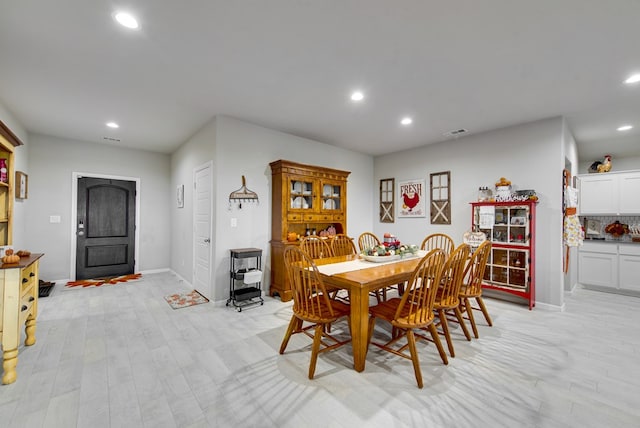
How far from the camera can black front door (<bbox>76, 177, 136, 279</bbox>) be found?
5199mm

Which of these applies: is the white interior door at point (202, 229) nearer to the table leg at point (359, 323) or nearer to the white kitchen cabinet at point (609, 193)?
the table leg at point (359, 323)

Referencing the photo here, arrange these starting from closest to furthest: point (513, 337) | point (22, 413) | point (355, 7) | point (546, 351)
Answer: point (22, 413) → point (355, 7) → point (546, 351) → point (513, 337)

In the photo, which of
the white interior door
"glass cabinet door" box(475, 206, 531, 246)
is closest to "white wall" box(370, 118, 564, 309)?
"glass cabinet door" box(475, 206, 531, 246)

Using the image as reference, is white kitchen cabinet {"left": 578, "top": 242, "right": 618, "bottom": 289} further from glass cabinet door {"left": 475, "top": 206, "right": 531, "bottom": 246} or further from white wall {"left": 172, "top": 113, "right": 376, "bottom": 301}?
white wall {"left": 172, "top": 113, "right": 376, "bottom": 301}

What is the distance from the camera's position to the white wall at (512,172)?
3760 mm

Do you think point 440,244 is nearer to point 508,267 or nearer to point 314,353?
point 508,267

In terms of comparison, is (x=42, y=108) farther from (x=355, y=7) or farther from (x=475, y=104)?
(x=475, y=104)

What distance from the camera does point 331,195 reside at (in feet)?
16.1

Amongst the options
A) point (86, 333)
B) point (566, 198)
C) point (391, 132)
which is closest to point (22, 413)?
point (86, 333)

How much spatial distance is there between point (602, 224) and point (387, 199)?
12.7 ft

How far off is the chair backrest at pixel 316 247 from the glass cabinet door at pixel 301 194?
89cm

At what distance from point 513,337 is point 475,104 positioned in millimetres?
2714

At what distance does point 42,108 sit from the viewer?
11.9 ft

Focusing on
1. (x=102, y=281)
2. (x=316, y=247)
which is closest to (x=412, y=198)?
(x=316, y=247)
